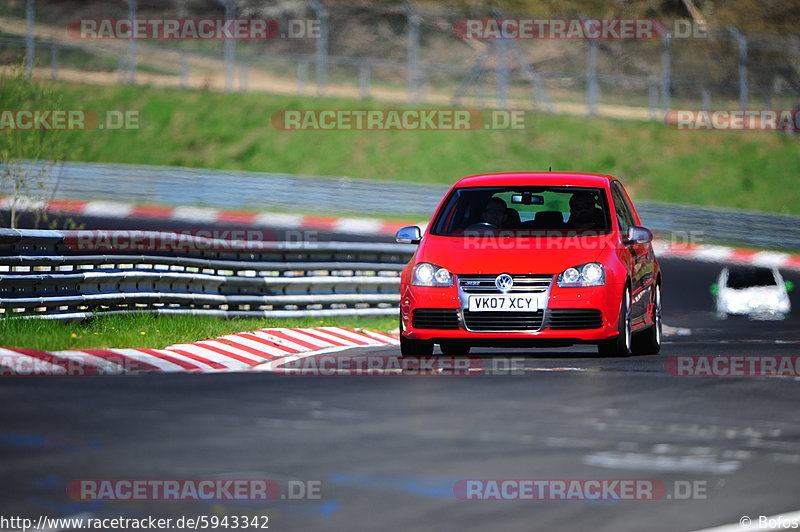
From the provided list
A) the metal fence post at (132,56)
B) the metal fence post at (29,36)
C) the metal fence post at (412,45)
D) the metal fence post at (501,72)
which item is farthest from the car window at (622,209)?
the metal fence post at (29,36)

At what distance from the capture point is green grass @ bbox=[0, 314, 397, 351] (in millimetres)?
12547

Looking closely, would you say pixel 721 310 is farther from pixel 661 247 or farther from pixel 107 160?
pixel 107 160

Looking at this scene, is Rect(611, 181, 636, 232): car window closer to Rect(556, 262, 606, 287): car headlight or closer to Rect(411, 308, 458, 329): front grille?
Rect(556, 262, 606, 287): car headlight

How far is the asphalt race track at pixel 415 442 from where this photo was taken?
6.40 meters

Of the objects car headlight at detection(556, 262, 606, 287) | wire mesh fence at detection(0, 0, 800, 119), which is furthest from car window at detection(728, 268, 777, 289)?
wire mesh fence at detection(0, 0, 800, 119)

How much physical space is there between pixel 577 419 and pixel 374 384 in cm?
217

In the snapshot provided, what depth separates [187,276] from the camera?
15.5 metres

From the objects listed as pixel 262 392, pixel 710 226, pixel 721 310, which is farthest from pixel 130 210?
pixel 262 392

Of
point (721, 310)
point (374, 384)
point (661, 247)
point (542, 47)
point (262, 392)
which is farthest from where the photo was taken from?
point (542, 47)

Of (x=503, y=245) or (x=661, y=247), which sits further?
(x=661, y=247)

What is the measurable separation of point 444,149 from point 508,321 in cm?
3229

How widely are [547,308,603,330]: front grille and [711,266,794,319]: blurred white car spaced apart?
12721 mm

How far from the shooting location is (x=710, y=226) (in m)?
36.1

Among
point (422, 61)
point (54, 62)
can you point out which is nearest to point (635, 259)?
point (54, 62)
